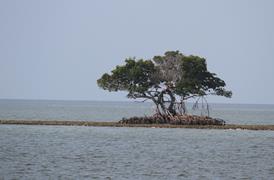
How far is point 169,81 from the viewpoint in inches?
3396

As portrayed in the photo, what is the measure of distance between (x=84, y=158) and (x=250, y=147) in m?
17.5

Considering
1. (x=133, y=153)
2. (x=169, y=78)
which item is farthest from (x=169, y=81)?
(x=133, y=153)

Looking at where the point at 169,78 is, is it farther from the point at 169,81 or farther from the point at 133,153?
the point at 133,153

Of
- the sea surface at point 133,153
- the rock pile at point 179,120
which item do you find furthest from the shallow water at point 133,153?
the rock pile at point 179,120

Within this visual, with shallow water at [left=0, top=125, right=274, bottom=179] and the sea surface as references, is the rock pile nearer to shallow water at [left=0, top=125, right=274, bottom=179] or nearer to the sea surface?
shallow water at [left=0, top=125, right=274, bottom=179]

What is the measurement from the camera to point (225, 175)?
45.3 meters

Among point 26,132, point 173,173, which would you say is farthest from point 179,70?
point 173,173

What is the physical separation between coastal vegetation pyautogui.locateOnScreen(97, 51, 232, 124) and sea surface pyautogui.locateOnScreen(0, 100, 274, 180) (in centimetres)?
369

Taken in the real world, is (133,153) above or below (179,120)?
below

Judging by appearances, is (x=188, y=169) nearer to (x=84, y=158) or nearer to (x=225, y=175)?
(x=225, y=175)

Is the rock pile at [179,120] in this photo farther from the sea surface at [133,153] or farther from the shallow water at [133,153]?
the sea surface at [133,153]

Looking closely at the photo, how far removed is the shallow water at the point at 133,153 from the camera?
1783 inches

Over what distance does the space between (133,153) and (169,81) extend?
96.0 feet

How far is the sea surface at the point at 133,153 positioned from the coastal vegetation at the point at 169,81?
3691mm
